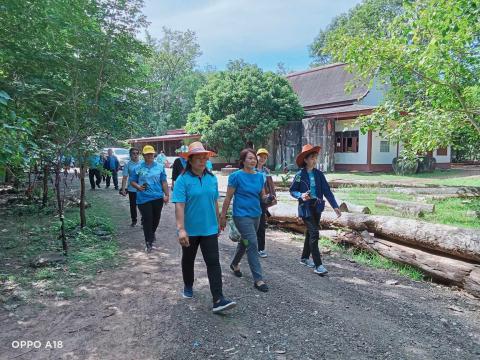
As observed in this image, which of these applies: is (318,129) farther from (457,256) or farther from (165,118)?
(165,118)

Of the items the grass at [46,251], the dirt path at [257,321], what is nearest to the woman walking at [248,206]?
the dirt path at [257,321]

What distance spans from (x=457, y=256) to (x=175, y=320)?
3800 millimetres

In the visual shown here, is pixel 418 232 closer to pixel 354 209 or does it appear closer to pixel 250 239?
pixel 250 239

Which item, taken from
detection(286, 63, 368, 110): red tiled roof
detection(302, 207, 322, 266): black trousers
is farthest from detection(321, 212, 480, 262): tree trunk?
detection(286, 63, 368, 110): red tiled roof

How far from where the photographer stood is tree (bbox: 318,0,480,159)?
696 centimetres

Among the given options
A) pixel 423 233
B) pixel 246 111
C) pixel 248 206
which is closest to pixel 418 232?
pixel 423 233

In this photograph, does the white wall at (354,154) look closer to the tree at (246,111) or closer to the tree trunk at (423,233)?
the tree at (246,111)

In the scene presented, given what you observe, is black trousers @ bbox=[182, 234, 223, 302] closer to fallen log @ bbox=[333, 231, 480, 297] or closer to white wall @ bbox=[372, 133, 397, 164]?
fallen log @ bbox=[333, 231, 480, 297]

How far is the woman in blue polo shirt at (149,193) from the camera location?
6.16 metres

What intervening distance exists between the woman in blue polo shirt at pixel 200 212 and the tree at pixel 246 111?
1963 cm

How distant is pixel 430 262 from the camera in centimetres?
508

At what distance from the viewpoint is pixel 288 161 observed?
25016mm

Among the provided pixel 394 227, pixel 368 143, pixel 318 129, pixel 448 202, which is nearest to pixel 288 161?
pixel 318 129

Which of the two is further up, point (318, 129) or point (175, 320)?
point (318, 129)
